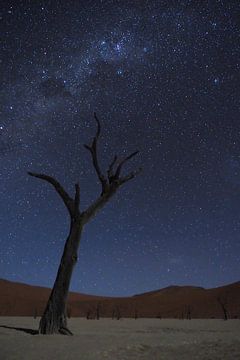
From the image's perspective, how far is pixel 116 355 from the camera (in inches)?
372

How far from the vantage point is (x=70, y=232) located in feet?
53.0

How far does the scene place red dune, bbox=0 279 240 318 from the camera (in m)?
72.5

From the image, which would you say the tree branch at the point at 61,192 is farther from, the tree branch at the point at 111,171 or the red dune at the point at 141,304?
the red dune at the point at 141,304

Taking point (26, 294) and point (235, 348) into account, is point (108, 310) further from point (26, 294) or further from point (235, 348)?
point (235, 348)

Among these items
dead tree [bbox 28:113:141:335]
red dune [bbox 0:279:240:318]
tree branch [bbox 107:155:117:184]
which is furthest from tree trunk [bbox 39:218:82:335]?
red dune [bbox 0:279:240:318]

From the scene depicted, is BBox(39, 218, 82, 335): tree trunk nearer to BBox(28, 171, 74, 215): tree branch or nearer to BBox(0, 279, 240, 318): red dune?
BBox(28, 171, 74, 215): tree branch

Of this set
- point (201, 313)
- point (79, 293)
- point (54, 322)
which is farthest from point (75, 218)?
point (79, 293)

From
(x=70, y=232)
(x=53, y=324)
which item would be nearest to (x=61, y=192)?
(x=70, y=232)

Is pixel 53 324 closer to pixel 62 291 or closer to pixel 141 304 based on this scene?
pixel 62 291

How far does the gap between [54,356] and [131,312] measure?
72.8m

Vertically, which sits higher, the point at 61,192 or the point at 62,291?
the point at 61,192

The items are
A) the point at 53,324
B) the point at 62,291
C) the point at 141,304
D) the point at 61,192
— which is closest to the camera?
the point at 53,324

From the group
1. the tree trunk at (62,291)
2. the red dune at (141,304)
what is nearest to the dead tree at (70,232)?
the tree trunk at (62,291)

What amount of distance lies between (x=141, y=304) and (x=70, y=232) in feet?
250
